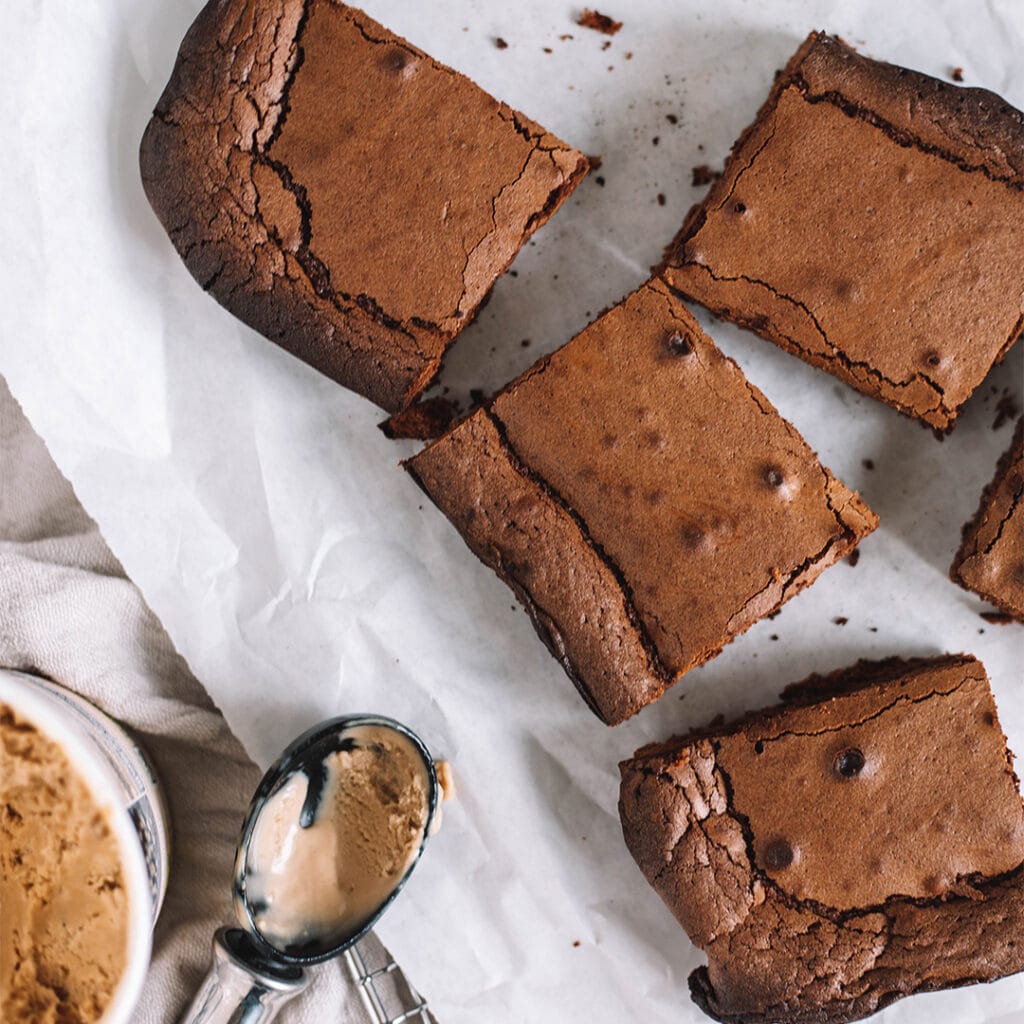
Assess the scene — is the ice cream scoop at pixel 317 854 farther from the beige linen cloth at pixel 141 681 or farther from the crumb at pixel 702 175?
the crumb at pixel 702 175

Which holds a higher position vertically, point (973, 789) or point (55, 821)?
point (973, 789)

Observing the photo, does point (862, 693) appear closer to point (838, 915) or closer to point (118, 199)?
point (838, 915)

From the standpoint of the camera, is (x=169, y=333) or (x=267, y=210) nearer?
(x=267, y=210)

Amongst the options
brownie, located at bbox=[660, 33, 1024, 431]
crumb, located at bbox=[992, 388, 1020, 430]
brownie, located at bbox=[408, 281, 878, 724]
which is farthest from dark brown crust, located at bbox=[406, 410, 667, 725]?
crumb, located at bbox=[992, 388, 1020, 430]

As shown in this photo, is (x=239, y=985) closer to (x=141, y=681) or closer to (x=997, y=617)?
(x=141, y=681)

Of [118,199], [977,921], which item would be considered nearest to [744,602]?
[977,921]

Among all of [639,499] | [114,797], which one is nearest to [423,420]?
[639,499]
